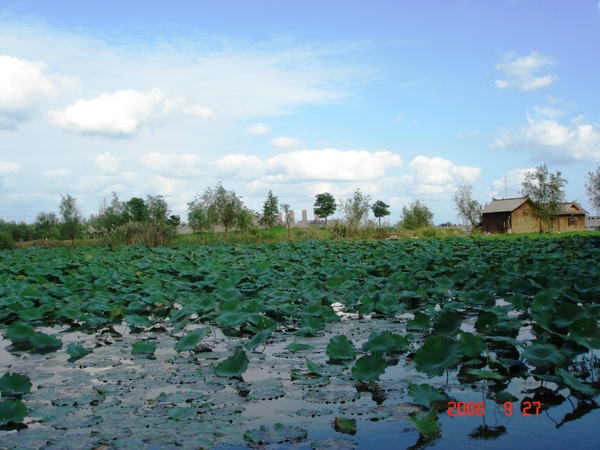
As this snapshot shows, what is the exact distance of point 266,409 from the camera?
8.18ft

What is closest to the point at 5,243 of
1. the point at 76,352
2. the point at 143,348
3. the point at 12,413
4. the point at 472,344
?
the point at 76,352

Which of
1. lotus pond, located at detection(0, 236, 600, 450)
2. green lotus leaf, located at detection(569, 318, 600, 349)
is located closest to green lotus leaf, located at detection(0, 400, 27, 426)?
lotus pond, located at detection(0, 236, 600, 450)

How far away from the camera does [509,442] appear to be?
2.08 m

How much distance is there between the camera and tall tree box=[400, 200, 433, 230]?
33234 mm

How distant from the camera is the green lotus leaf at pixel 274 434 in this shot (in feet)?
6.81

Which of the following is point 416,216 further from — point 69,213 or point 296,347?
point 296,347

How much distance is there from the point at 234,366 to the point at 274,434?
2.85ft

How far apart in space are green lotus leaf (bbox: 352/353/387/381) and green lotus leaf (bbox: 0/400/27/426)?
1595 millimetres

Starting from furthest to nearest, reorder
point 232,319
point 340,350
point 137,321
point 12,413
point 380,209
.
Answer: point 380,209 → point 137,321 → point 232,319 → point 340,350 → point 12,413

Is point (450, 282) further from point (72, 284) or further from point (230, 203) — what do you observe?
point (230, 203)

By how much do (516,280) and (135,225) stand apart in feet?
43.8

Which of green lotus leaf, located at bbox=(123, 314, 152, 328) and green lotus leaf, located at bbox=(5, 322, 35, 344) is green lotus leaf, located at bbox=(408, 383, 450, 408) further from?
green lotus leaf, located at bbox=(5, 322, 35, 344)

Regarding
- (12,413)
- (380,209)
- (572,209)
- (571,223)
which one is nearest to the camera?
(12,413)

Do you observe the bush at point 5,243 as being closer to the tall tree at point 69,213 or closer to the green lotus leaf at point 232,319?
the tall tree at point 69,213
